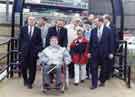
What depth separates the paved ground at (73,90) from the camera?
12.2m

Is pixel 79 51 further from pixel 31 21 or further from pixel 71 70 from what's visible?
pixel 31 21

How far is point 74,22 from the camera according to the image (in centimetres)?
1343

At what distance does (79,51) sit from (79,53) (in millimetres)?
51

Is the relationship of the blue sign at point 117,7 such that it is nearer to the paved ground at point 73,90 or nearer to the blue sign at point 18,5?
the paved ground at point 73,90

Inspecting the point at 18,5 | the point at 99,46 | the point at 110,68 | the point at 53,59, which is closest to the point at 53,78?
the point at 53,59

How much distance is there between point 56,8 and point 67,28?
5.78m

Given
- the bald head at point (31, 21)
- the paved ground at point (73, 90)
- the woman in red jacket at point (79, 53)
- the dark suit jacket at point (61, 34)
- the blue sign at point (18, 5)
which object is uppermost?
the blue sign at point (18, 5)

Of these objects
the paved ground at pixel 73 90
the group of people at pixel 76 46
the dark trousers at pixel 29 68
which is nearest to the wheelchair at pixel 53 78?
the paved ground at pixel 73 90

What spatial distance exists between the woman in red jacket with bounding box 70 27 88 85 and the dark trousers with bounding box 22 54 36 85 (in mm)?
1015

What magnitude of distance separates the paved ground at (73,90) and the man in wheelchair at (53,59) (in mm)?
350

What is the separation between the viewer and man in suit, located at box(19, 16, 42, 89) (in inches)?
501

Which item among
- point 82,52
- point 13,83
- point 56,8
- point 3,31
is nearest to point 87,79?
point 82,52

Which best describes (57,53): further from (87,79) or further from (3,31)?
(3,31)

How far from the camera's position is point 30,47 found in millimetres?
12703
